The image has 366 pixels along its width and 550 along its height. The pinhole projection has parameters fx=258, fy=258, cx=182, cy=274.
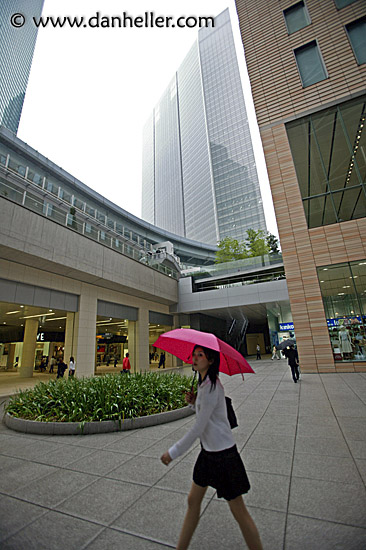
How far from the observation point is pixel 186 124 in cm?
13638

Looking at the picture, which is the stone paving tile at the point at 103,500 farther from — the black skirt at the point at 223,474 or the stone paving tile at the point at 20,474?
the black skirt at the point at 223,474

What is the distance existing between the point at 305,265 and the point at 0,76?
93129mm

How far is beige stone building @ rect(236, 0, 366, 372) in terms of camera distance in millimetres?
13219

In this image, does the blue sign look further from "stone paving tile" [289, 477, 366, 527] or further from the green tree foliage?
"stone paving tile" [289, 477, 366, 527]

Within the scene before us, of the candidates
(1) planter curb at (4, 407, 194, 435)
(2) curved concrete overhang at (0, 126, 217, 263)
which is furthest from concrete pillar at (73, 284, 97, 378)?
(2) curved concrete overhang at (0, 126, 217, 263)

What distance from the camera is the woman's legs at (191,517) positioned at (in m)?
2.00

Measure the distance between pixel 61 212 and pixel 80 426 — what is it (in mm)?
13568

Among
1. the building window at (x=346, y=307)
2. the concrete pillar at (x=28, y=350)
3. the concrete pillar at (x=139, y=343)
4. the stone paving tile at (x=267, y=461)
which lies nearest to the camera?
the stone paving tile at (x=267, y=461)

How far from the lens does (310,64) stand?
15.4 metres

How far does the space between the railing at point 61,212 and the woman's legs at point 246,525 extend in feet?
50.0

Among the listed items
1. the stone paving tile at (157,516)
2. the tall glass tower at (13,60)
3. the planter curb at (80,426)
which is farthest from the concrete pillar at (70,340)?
the tall glass tower at (13,60)

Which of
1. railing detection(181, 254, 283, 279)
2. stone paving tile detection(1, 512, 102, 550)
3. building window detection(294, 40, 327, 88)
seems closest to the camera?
stone paving tile detection(1, 512, 102, 550)

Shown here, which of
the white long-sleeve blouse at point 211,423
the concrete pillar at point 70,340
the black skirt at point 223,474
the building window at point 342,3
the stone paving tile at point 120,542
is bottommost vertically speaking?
the stone paving tile at point 120,542

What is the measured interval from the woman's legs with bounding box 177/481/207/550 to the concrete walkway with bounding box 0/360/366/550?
47cm
